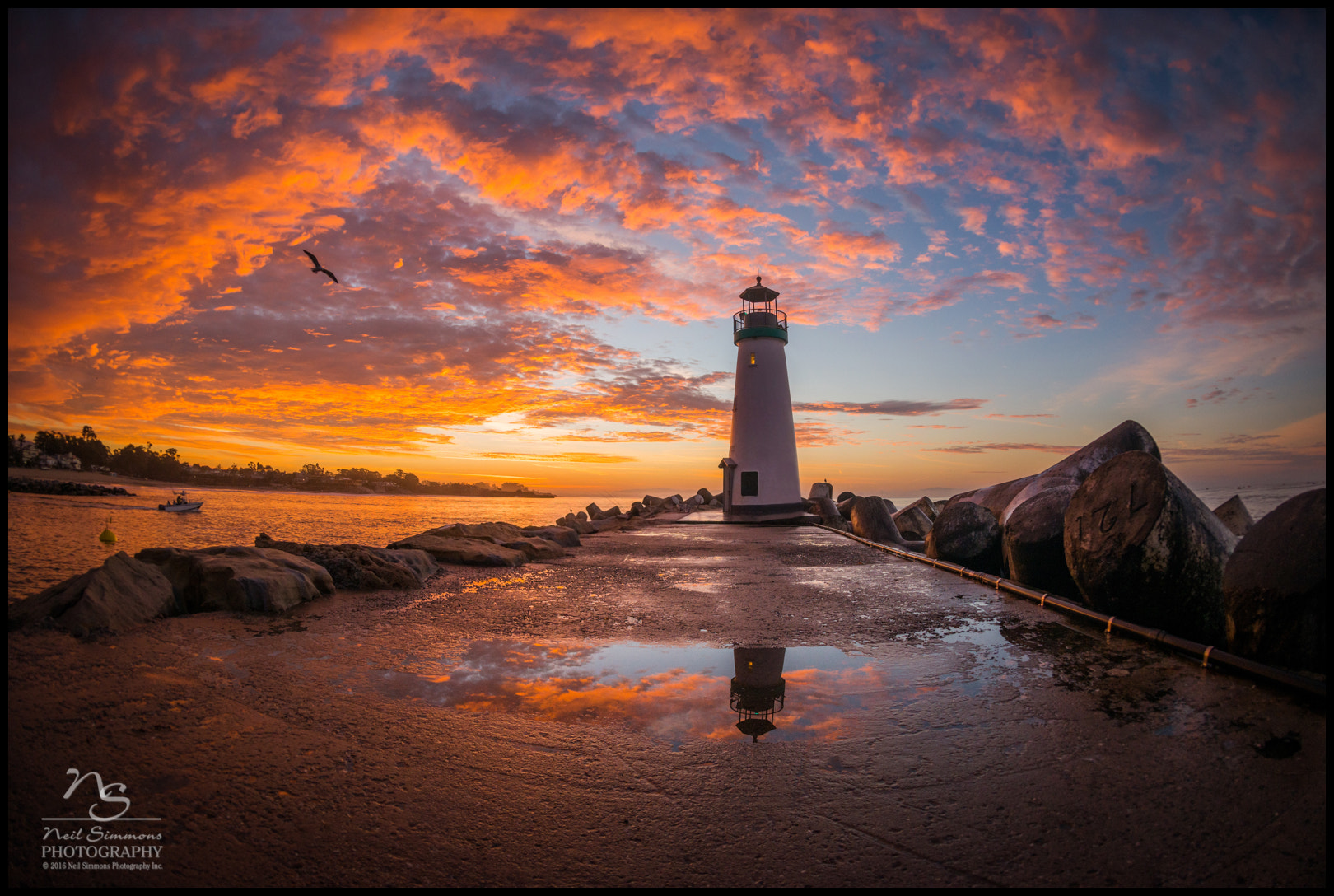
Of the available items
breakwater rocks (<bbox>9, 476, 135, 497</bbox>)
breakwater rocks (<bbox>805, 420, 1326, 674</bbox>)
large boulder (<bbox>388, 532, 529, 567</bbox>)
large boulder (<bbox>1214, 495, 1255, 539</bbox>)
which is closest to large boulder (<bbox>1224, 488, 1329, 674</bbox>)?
breakwater rocks (<bbox>805, 420, 1326, 674</bbox>)

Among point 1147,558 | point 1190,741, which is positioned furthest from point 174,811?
point 1147,558

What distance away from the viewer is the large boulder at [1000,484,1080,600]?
6.16 meters

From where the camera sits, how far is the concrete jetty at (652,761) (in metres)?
1.94

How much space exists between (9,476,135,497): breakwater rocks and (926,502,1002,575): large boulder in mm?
43113

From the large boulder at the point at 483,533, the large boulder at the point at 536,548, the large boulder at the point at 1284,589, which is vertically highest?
the large boulder at the point at 1284,589

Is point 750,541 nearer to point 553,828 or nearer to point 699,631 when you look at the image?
point 699,631

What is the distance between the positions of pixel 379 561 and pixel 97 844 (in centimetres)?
511

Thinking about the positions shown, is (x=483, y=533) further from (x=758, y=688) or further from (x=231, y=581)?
(x=758, y=688)

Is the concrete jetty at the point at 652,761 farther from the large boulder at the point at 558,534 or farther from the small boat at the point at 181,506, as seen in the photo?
the small boat at the point at 181,506

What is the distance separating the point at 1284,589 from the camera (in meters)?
3.47

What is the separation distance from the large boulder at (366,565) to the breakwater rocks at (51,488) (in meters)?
37.0

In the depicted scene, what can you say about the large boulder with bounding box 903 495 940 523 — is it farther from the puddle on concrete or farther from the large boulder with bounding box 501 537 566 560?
the puddle on concrete

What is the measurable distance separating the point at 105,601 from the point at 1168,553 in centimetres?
797

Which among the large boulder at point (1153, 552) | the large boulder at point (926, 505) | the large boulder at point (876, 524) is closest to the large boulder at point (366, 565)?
the large boulder at point (1153, 552)
